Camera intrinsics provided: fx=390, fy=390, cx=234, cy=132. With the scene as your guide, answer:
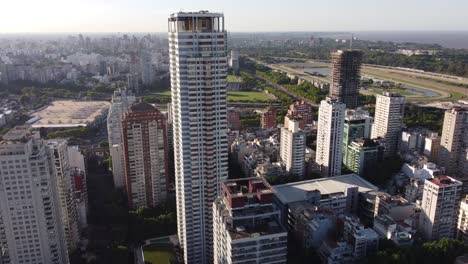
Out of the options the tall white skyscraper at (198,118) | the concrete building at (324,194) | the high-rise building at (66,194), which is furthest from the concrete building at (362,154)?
the high-rise building at (66,194)

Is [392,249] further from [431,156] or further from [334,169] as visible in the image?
[431,156]

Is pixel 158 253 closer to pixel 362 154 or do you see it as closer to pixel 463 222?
pixel 463 222

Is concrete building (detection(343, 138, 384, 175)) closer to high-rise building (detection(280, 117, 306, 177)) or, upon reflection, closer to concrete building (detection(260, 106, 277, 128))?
high-rise building (detection(280, 117, 306, 177))

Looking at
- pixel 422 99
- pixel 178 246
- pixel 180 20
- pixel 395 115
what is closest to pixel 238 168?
pixel 178 246

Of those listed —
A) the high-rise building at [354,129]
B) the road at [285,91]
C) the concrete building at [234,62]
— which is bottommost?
the road at [285,91]

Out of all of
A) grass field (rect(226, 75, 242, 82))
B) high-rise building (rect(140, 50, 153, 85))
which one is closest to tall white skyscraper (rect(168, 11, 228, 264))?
high-rise building (rect(140, 50, 153, 85))

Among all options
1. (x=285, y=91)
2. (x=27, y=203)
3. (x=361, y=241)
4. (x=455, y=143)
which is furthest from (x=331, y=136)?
(x=285, y=91)

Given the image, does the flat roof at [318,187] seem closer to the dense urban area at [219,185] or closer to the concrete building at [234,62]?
the dense urban area at [219,185]
